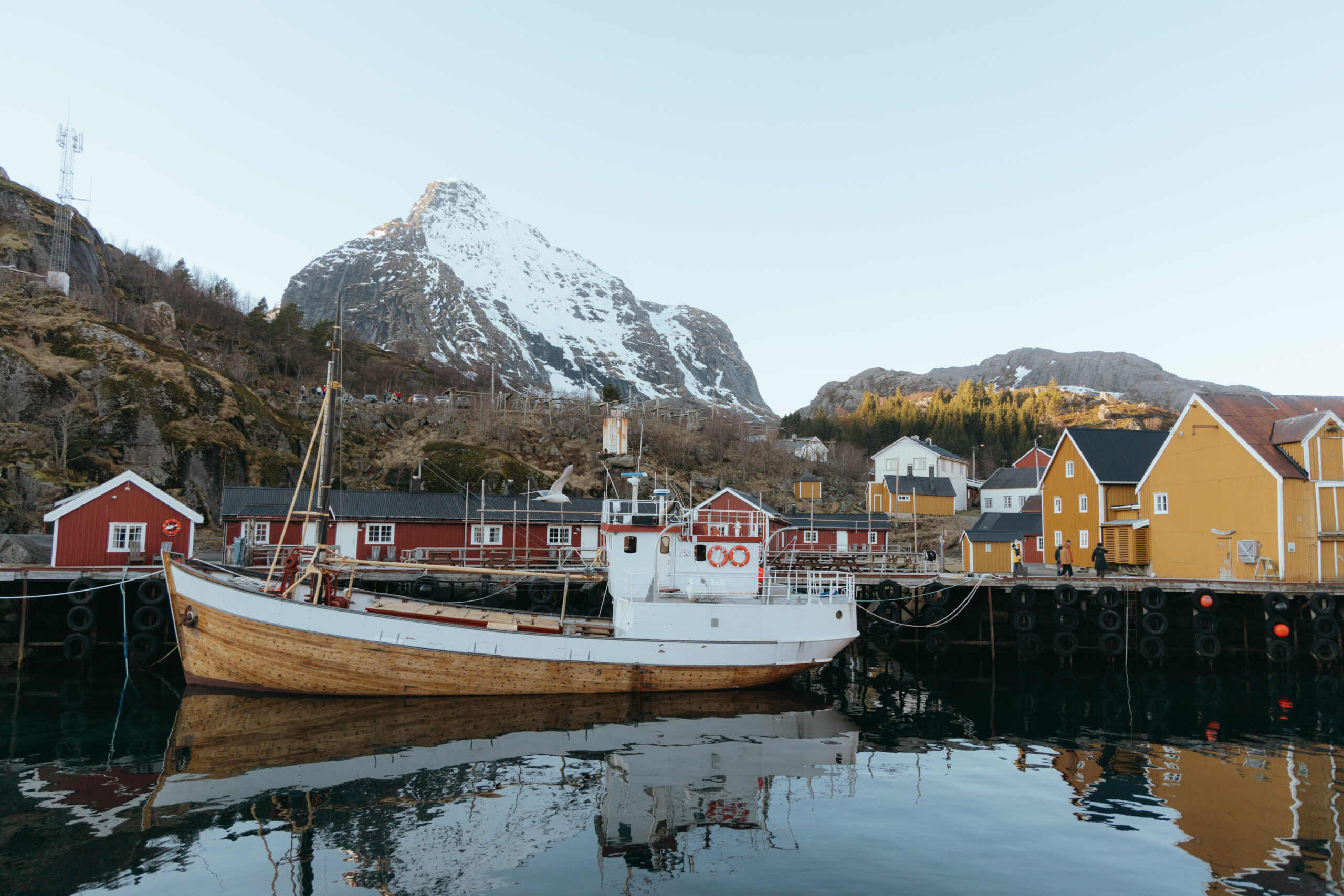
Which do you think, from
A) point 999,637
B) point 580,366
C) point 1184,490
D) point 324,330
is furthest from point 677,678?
point 580,366

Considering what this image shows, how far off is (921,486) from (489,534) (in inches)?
1777

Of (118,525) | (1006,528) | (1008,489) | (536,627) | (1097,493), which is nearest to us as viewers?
(536,627)

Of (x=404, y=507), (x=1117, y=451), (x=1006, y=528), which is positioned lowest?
(x=1006, y=528)

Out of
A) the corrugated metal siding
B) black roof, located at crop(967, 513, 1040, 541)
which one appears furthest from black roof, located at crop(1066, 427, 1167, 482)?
the corrugated metal siding

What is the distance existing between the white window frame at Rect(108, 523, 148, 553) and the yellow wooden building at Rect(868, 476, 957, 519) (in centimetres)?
5317

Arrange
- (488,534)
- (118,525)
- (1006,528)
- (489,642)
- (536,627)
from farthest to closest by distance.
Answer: (1006,528) → (488,534) → (118,525) → (536,627) → (489,642)

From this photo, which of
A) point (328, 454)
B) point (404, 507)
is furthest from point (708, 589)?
point (404, 507)

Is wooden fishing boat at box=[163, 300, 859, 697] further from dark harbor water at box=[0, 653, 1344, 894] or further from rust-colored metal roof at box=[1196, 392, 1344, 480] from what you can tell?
rust-colored metal roof at box=[1196, 392, 1344, 480]

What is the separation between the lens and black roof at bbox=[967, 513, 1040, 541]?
135 ft

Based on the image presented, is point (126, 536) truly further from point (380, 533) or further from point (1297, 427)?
point (1297, 427)

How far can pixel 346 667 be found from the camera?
18500 millimetres

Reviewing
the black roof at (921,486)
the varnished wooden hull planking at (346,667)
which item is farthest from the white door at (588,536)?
the black roof at (921,486)

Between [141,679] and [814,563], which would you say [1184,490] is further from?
[141,679]

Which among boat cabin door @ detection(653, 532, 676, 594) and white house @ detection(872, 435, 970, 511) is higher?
white house @ detection(872, 435, 970, 511)
